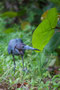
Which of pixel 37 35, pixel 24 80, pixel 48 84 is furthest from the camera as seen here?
pixel 24 80

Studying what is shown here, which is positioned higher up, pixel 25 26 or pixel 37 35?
pixel 25 26

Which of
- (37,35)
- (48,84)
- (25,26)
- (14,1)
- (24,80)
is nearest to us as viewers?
(37,35)

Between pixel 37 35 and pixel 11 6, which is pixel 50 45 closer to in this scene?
pixel 37 35

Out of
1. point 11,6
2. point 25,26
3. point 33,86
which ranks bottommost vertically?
point 33,86

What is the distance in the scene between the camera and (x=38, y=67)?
1.40m

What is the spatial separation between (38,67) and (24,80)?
0.21 meters

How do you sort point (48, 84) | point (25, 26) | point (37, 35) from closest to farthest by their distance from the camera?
1. point (37, 35)
2. point (48, 84)
3. point (25, 26)

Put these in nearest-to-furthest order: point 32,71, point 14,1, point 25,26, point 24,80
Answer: point 24,80 → point 32,71 → point 25,26 → point 14,1

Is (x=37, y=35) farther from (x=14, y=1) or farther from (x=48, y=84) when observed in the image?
(x=14, y=1)

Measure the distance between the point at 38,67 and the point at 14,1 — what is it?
2.86 metres

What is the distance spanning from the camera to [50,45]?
4.15 feet

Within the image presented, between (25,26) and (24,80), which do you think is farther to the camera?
(25,26)

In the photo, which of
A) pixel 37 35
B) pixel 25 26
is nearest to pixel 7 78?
pixel 37 35

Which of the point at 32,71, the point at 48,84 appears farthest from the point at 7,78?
the point at 48,84
